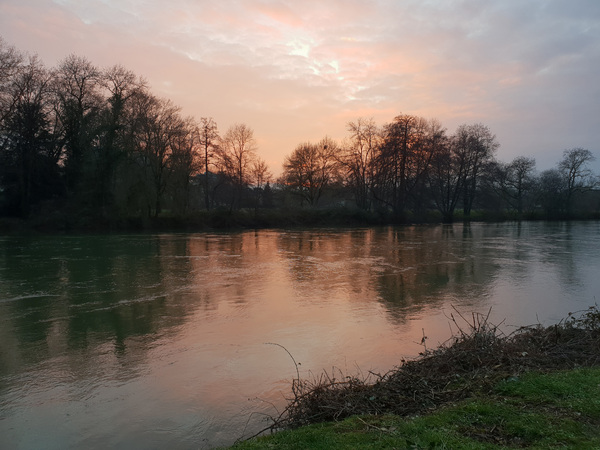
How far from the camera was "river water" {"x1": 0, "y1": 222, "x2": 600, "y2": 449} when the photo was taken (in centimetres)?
490

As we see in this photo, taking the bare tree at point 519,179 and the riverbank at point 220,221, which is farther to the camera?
the bare tree at point 519,179

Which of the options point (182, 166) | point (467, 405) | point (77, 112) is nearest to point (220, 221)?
point (182, 166)

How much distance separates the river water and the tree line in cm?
1798

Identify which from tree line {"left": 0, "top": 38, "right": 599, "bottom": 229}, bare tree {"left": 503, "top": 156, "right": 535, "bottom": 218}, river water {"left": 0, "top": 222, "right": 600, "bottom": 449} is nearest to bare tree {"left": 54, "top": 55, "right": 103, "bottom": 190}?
tree line {"left": 0, "top": 38, "right": 599, "bottom": 229}

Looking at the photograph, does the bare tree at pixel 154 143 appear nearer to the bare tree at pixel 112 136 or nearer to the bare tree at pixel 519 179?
the bare tree at pixel 112 136

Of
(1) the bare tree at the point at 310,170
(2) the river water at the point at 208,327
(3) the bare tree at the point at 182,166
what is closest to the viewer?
→ (2) the river water at the point at 208,327

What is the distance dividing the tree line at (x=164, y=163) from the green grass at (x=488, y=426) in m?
35.1

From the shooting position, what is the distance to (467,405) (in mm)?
3871

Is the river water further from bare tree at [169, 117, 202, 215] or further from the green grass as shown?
bare tree at [169, 117, 202, 215]

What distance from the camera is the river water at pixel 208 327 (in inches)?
193

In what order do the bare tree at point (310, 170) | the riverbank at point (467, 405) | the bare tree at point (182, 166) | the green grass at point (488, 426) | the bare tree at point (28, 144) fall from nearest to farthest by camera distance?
the green grass at point (488, 426) → the riverbank at point (467, 405) → the bare tree at point (28, 144) → the bare tree at point (182, 166) → the bare tree at point (310, 170)

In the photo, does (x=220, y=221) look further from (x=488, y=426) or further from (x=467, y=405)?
(x=488, y=426)

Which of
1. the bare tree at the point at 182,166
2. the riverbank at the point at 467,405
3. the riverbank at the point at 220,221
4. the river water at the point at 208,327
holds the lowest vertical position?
the river water at the point at 208,327

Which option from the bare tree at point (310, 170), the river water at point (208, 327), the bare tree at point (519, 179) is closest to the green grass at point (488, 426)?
the river water at point (208, 327)
